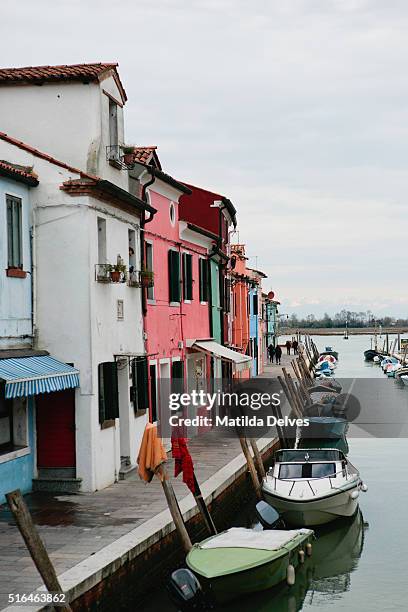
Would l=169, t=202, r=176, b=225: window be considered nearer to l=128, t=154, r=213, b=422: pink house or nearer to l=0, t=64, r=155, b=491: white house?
l=128, t=154, r=213, b=422: pink house

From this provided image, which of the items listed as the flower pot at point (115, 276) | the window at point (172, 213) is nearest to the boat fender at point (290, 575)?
the flower pot at point (115, 276)

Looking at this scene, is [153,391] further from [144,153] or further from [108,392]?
[144,153]

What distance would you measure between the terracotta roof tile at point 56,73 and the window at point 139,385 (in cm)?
583

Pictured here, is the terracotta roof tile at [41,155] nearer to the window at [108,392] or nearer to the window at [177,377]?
the window at [108,392]

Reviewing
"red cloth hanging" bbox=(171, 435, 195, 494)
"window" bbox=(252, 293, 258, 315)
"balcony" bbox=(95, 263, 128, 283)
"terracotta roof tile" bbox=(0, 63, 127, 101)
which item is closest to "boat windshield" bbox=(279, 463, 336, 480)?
"red cloth hanging" bbox=(171, 435, 195, 494)

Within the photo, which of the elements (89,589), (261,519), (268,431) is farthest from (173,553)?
(268,431)

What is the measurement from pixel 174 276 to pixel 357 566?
938 centimetres

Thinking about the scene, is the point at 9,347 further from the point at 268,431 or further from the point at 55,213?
the point at 268,431

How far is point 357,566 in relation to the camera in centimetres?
1684

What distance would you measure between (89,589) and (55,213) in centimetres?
754

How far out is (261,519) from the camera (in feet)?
53.4

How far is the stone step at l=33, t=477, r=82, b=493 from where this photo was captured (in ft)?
53.4

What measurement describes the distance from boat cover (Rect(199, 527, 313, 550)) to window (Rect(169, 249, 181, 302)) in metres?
9.36

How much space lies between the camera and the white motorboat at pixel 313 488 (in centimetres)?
1836
